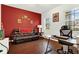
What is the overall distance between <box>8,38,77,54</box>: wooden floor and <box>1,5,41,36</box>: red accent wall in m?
0.31

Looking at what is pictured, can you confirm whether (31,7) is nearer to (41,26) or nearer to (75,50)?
(41,26)

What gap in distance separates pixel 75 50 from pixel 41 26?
0.89 meters

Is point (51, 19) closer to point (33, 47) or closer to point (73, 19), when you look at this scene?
point (73, 19)

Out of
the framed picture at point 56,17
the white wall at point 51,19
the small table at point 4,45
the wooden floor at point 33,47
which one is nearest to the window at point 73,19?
the white wall at point 51,19

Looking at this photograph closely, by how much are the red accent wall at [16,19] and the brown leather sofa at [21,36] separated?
0.09m

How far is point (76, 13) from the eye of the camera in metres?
1.80

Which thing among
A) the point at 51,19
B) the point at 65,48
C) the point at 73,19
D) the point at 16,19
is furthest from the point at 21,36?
the point at 73,19

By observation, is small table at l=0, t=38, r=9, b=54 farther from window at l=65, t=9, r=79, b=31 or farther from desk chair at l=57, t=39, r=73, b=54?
window at l=65, t=9, r=79, b=31

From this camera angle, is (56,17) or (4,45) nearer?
(4,45)

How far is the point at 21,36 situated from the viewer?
1950 mm

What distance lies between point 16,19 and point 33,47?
0.74 metres
